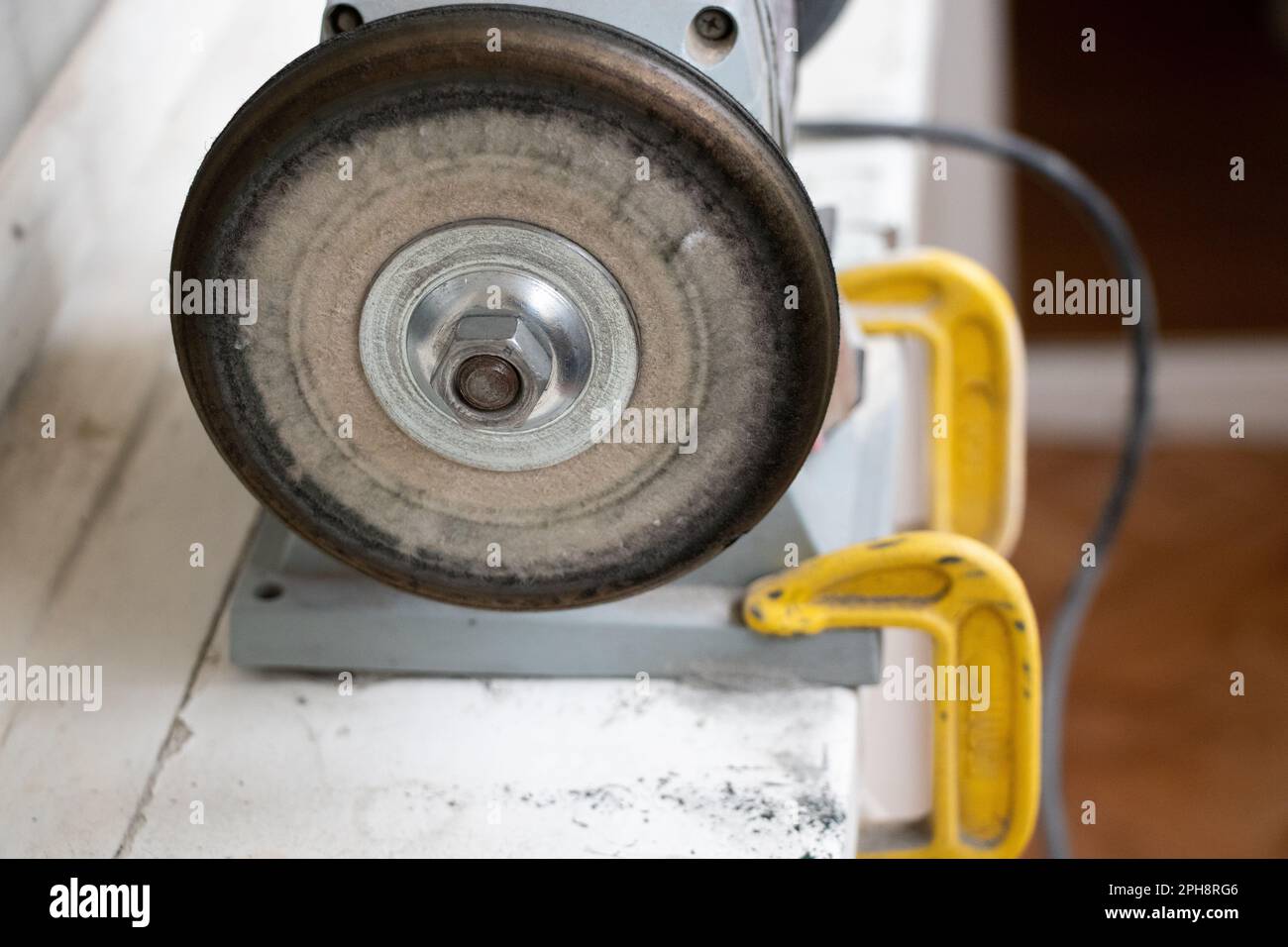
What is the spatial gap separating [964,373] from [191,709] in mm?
477

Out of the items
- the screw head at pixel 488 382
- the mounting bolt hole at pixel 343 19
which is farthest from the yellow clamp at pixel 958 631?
the mounting bolt hole at pixel 343 19

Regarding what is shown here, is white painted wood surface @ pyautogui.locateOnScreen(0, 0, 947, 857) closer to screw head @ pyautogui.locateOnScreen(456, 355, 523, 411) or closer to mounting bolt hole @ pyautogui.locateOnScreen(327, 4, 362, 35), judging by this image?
screw head @ pyautogui.locateOnScreen(456, 355, 523, 411)

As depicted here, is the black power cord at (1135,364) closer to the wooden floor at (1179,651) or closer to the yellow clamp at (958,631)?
the yellow clamp at (958,631)

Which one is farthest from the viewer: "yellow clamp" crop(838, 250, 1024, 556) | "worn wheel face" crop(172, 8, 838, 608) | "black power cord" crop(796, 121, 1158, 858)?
"black power cord" crop(796, 121, 1158, 858)

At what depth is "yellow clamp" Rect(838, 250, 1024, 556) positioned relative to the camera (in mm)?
917

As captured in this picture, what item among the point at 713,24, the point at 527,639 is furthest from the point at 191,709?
the point at 713,24

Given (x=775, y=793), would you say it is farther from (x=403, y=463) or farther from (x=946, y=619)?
(x=403, y=463)

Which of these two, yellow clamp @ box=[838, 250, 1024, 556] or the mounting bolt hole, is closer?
the mounting bolt hole

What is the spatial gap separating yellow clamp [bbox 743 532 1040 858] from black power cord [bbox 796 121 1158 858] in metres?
0.40

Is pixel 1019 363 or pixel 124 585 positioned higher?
pixel 1019 363

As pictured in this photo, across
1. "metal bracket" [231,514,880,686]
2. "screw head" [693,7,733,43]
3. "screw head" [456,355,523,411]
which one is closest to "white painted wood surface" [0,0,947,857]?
"metal bracket" [231,514,880,686]
